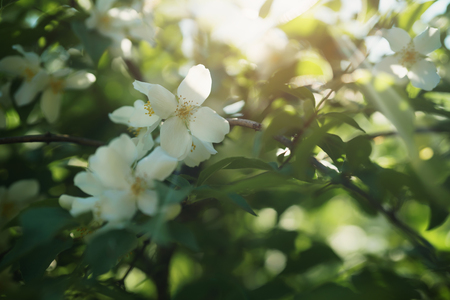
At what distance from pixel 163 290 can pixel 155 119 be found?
1.94ft

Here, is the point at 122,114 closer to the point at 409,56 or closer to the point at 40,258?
the point at 40,258

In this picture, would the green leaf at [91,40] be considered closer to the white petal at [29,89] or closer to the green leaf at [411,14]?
the white petal at [29,89]

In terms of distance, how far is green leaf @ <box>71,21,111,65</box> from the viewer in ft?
2.53

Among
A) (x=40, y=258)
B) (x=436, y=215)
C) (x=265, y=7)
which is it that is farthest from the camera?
(x=265, y=7)

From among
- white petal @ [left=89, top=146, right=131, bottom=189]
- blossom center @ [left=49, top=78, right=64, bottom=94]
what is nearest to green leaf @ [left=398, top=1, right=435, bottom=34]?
white petal @ [left=89, top=146, right=131, bottom=189]

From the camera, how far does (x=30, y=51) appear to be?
0.92 m

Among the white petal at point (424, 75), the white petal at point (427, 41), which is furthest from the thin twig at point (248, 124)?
the white petal at point (427, 41)

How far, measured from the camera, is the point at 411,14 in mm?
780

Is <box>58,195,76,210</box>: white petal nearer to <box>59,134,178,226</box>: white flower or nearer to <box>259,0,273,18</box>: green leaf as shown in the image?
<box>59,134,178,226</box>: white flower

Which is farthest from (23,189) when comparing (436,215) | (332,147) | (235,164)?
(436,215)

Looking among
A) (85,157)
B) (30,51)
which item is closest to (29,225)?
(85,157)

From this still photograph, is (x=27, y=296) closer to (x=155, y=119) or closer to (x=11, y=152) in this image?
(x=155, y=119)

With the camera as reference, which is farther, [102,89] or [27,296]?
[102,89]

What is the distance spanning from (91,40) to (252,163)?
24.5 inches
